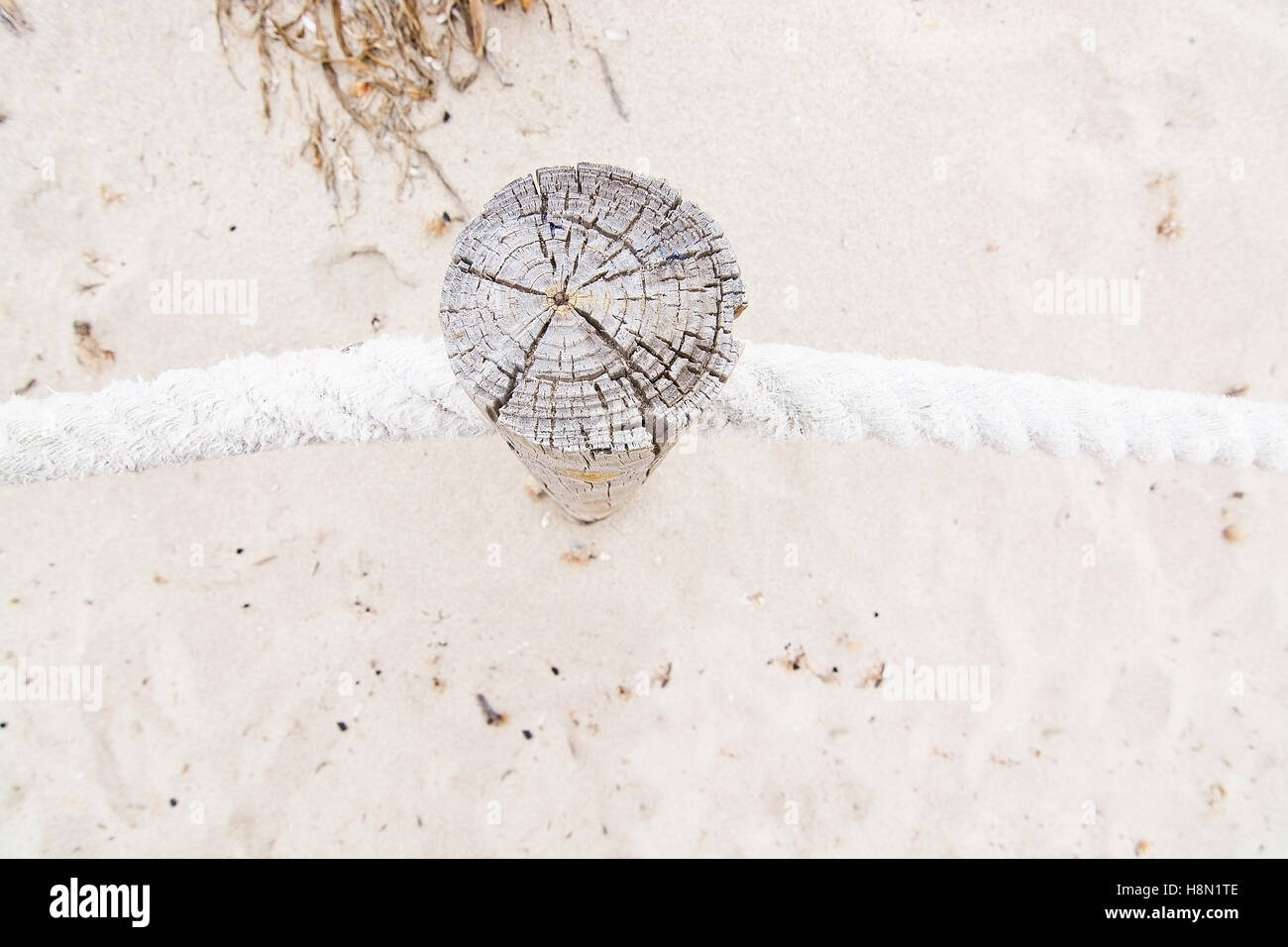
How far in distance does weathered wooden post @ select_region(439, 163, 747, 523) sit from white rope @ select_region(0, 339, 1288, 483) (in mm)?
458

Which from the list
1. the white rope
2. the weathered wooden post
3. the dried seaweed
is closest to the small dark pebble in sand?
the white rope

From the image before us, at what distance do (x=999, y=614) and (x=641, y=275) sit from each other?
178 cm

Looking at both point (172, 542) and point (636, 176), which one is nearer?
point (636, 176)

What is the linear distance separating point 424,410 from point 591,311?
63 cm

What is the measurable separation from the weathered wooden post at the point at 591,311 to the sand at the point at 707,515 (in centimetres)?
120

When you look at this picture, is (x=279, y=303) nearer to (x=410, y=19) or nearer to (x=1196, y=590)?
(x=410, y=19)

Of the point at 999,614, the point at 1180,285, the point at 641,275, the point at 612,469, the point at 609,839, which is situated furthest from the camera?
the point at 1180,285

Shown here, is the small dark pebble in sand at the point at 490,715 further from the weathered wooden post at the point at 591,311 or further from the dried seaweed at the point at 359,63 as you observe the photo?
the dried seaweed at the point at 359,63

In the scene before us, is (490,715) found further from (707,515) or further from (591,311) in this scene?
(591,311)

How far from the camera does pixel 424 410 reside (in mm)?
1455

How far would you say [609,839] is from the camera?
2.05m

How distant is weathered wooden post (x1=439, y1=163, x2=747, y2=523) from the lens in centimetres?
94

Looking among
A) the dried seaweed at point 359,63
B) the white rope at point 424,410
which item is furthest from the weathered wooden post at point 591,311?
the dried seaweed at point 359,63
